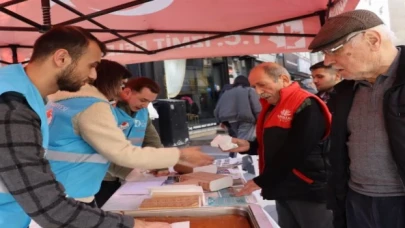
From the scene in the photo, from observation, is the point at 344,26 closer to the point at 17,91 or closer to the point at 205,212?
the point at 205,212

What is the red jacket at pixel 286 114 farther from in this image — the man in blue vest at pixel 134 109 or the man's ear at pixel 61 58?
the man's ear at pixel 61 58

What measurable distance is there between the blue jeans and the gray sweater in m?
4.07

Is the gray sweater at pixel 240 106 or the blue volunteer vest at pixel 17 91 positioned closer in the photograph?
the blue volunteer vest at pixel 17 91

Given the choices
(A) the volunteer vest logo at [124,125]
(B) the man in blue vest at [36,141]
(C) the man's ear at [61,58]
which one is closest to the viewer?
(B) the man in blue vest at [36,141]

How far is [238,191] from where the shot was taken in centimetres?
194

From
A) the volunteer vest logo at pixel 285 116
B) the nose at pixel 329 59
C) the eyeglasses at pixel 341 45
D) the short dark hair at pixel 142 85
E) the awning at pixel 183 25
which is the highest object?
the awning at pixel 183 25

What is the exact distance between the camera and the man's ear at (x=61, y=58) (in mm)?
1088

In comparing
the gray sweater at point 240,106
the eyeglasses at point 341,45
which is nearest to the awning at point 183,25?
the eyeglasses at point 341,45

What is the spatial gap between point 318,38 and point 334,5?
59.9 inches

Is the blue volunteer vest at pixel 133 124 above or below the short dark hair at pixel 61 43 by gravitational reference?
below

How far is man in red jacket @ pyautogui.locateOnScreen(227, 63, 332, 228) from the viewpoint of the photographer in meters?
1.89

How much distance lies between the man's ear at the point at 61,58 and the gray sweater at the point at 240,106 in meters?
4.65

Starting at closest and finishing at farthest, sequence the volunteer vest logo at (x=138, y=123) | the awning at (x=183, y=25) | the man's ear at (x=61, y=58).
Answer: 1. the man's ear at (x=61, y=58)
2. the volunteer vest logo at (x=138, y=123)
3. the awning at (x=183, y=25)

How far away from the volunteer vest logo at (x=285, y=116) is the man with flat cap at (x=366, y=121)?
0.32 m
